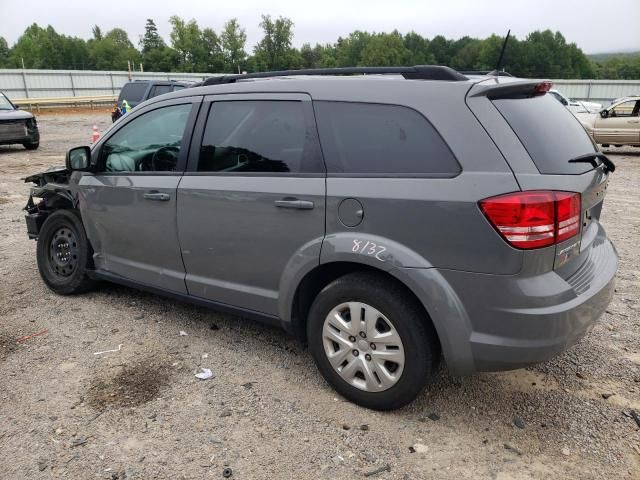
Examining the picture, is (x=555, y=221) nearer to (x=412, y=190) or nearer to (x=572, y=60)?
(x=412, y=190)

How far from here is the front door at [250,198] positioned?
3100mm

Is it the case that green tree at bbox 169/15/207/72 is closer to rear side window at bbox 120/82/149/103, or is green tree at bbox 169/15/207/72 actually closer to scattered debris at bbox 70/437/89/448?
rear side window at bbox 120/82/149/103

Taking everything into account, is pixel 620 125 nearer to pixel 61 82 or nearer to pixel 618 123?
pixel 618 123

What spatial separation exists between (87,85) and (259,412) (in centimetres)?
4154

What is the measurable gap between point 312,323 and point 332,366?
10.6 inches

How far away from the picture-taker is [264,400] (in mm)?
3189

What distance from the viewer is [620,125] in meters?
14.5

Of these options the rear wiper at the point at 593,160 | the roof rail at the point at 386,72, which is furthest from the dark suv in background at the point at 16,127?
the rear wiper at the point at 593,160

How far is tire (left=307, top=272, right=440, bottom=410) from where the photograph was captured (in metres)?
2.79

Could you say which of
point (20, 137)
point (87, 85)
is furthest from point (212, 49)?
point (20, 137)

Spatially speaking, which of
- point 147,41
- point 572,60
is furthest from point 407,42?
point 147,41

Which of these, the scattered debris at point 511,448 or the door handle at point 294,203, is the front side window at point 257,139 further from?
the scattered debris at point 511,448

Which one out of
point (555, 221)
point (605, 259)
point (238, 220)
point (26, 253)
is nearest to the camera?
point (555, 221)

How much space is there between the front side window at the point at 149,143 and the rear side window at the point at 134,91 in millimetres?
12071
